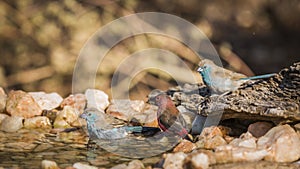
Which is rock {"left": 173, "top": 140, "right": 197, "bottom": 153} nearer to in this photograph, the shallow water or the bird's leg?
the shallow water

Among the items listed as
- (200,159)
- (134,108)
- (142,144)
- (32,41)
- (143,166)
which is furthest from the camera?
(32,41)

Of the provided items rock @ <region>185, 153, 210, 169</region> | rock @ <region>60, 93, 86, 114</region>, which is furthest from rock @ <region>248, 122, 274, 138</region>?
rock @ <region>60, 93, 86, 114</region>

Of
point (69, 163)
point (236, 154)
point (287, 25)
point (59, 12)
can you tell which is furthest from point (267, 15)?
point (69, 163)

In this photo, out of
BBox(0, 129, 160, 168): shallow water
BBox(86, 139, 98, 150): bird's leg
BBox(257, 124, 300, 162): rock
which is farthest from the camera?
BBox(86, 139, 98, 150): bird's leg

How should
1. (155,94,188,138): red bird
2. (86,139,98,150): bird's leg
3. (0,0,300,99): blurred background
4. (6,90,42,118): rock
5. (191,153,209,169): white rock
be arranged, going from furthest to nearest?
(0,0,300,99): blurred background
(6,90,42,118): rock
(155,94,188,138): red bird
(86,139,98,150): bird's leg
(191,153,209,169): white rock

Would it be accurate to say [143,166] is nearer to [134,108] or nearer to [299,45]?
[134,108]

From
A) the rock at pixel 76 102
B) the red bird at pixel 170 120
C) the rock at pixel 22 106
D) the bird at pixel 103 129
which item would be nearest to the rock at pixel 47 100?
the rock at pixel 76 102

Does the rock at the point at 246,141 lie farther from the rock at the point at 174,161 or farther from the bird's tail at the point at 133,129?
the bird's tail at the point at 133,129
